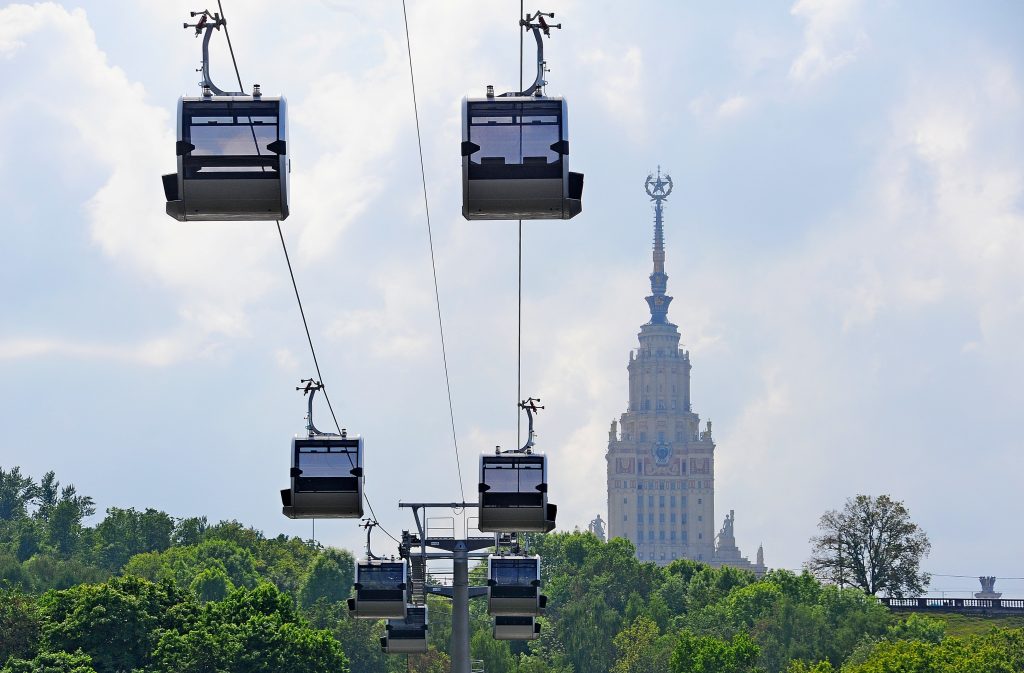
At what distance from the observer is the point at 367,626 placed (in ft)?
621

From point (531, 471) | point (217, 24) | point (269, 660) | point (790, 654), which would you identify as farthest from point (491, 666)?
point (217, 24)

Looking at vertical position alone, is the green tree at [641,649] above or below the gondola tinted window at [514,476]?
above

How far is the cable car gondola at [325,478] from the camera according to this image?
2304 inches

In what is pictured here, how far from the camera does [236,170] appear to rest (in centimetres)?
3591

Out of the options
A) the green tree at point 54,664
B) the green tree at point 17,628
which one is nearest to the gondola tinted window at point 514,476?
the green tree at point 54,664

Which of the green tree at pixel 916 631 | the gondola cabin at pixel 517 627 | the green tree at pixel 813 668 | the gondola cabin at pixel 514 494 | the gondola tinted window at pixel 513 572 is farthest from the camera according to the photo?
the green tree at pixel 916 631

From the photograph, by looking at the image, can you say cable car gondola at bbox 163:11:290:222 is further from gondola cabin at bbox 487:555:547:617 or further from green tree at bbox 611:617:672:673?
green tree at bbox 611:617:672:673

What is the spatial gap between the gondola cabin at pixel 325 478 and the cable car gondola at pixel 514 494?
363 cm

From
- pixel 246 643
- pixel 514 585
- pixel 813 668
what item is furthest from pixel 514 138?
pixel 813 668

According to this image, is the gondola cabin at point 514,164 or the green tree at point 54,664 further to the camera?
the green tree at point 54,664

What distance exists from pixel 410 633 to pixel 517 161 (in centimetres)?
5822

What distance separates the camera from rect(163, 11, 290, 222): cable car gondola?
35875 mm

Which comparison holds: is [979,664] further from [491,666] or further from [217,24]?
[217,24]

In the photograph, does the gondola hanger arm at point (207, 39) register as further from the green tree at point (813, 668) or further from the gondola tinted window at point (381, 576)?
the green tree at point (813, 668)
